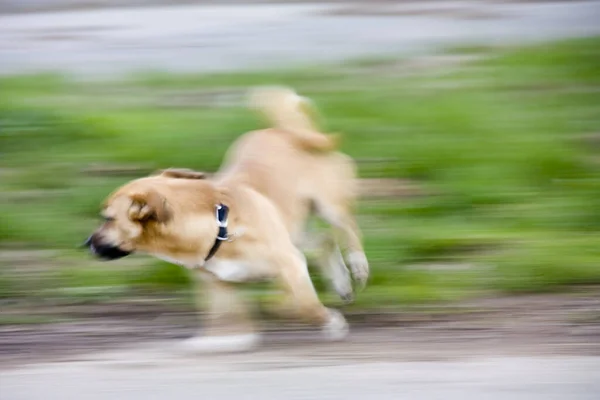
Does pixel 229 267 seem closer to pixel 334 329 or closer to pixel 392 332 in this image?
pixel 334 329

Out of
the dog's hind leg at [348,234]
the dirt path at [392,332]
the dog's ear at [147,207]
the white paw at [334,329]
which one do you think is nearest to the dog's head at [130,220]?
the dog's ear at [147,207]

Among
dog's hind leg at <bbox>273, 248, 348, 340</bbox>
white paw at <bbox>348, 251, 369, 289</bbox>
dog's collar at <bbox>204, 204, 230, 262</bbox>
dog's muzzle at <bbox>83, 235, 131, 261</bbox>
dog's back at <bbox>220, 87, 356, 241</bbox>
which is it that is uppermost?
dog's back at <bbox>220, 87, 356, 241</bbox>

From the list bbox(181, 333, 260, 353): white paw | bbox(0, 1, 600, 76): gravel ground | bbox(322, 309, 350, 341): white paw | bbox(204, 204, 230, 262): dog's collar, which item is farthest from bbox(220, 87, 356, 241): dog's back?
bbox(0, 1, 600, 76): gravel ground

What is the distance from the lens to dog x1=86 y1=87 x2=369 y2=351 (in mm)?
6172

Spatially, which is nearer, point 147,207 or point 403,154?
point 147,207

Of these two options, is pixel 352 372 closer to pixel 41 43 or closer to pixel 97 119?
pixel 97 119

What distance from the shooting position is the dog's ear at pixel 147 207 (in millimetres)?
6078

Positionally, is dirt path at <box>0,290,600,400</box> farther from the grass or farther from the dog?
the grass

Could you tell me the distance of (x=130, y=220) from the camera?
6.11m

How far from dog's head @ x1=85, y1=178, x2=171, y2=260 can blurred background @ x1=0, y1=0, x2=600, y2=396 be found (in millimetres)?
629

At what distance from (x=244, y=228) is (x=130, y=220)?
1.98ft

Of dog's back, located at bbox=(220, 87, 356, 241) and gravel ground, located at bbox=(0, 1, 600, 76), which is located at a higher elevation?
gravel ground, located at bbox=(0, 1, 600, 76)

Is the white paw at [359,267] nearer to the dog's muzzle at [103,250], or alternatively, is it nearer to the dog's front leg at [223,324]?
the dog's front leg at [223,324]

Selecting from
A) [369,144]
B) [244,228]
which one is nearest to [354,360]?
[244,228]
